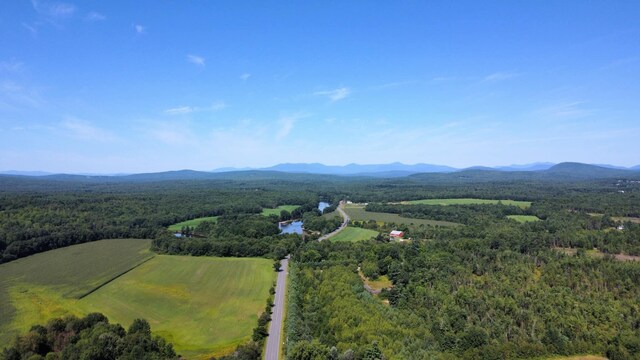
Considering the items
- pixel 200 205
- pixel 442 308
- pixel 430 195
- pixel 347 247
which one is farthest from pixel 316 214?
pixel 442 308

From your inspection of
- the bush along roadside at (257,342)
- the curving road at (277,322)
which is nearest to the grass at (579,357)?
the curving road at (277,322)

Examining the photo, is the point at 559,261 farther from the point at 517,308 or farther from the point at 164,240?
the point at 164,240

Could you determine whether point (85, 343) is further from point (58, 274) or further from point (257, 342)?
point (58, 274)

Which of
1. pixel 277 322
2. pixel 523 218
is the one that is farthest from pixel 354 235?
pixel 523 218

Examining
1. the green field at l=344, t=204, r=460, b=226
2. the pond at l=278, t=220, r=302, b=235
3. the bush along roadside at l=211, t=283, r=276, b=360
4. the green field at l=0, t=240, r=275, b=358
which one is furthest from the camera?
the green field at l=344, t=204, r=460, b=226

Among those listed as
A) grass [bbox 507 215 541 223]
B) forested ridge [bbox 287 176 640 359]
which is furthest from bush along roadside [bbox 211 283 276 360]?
grass [bbox 507 215 541 223]

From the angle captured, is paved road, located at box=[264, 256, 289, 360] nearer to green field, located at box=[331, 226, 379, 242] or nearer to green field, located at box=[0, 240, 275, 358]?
green field, located at box=[0, 240, 275, 358]

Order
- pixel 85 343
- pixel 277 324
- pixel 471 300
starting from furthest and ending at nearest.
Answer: pixel 471 300
pixel 277 324
pixel 85 343
